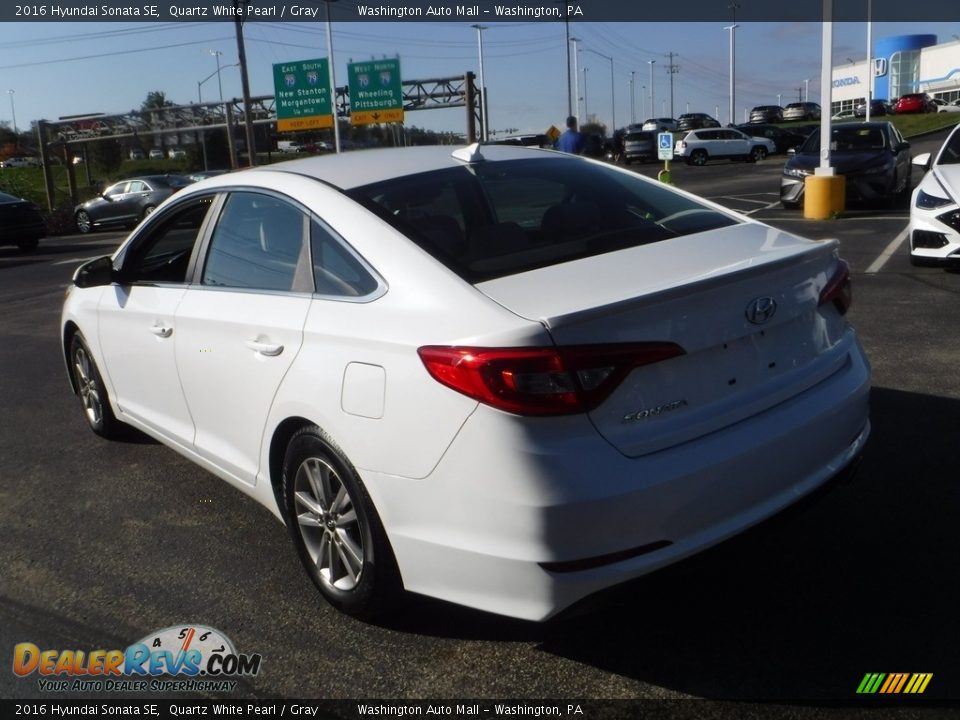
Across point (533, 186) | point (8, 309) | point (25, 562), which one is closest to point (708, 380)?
point (533, 186)

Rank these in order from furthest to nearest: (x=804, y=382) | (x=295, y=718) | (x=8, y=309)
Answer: (x=8, y=309), (x=804, y=382), (x=295, y=718)

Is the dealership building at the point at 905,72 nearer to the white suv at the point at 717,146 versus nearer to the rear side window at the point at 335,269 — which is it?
the white suv at the point at 717,146

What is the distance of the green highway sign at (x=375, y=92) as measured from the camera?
3838cm

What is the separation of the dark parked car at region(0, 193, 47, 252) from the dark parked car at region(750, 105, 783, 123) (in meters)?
52.1

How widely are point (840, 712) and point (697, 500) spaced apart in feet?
2.33

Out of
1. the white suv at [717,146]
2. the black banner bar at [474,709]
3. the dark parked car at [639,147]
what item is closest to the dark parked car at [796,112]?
the white suv at [717,146]

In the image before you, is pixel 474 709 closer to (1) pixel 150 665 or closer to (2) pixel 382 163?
(1) pixel 150 665

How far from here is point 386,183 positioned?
11.7 feet

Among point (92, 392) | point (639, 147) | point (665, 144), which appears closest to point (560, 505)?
point (92, 392)

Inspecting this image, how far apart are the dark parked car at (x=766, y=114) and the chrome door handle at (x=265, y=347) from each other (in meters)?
64.5

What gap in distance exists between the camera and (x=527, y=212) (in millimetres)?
3629

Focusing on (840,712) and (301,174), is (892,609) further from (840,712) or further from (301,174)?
(301,174)

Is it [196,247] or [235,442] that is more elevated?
[196,247]

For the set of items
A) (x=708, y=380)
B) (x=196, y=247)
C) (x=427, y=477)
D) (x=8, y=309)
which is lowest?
(x=8, y=309)
